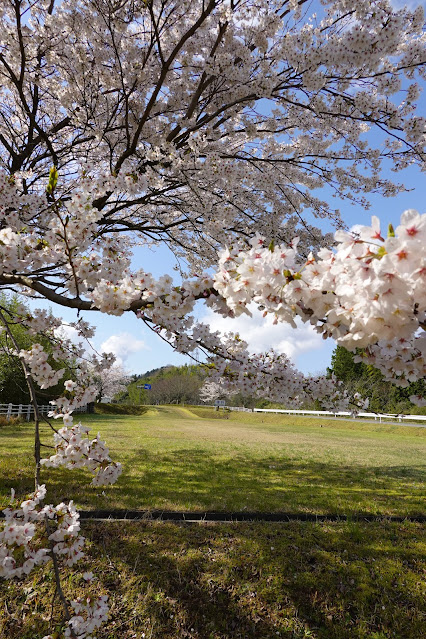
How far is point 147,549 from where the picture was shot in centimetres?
344

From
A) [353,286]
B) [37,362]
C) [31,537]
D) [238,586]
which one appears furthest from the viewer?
[37,362]

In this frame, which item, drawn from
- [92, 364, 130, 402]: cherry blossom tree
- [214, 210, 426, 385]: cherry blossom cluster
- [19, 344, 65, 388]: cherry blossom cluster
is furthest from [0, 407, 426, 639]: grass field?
[92, 364, 130, 402]: cherry blossom tree

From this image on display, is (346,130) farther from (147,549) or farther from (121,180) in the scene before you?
(147,549)

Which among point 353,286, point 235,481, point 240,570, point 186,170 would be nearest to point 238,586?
point 240,570

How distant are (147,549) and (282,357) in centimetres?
300

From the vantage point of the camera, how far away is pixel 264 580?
3070 mm

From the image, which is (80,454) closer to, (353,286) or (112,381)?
(353,286)

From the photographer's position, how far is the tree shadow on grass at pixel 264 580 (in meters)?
2.65

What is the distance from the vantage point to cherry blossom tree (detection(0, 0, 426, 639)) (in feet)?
6.04

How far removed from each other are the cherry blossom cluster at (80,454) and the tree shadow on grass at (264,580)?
108 centimetres

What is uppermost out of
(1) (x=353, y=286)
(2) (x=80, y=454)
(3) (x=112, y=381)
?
(1) (x=353, y=286)

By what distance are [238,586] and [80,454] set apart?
6.03 ft

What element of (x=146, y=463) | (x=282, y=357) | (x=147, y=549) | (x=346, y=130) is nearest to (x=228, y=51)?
(x=346, y=130)

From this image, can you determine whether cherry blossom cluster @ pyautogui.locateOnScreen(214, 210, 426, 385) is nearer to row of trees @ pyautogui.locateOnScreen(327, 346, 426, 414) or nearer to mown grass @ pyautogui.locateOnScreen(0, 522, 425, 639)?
mown grass @ pyautogui.locateOnScreen(0, 522, 425, 639)
